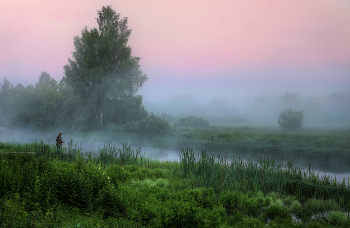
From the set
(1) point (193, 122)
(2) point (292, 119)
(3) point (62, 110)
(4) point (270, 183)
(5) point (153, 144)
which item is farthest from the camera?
(1) point (193, 122)

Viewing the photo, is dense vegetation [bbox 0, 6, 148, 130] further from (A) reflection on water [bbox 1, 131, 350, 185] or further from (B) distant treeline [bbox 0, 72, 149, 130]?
(A) reflection on water [bbox 1, 131, 350, 185]

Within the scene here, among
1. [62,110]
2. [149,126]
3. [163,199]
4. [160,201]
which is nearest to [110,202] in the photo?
[160,201]

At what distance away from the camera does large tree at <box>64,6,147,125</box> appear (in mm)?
30797

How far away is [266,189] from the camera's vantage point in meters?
8.52

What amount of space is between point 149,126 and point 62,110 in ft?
54.7

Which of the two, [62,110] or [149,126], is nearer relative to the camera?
[149,126]

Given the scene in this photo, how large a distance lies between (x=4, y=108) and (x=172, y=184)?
4753 centimetres

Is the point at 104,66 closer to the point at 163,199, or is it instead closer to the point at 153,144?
the point at 153,144

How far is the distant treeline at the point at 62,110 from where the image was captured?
33219 millimetres

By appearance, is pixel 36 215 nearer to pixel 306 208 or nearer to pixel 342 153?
Answer: pixel 306 208

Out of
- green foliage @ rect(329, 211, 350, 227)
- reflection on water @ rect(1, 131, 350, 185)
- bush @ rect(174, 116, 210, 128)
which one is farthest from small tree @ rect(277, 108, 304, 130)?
green foliage @ rect(329, 211, 350, 227)

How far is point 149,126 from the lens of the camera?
106 ft

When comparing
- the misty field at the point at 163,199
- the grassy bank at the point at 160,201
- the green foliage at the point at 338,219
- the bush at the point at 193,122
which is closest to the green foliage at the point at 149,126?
the bush at the point at 193,122

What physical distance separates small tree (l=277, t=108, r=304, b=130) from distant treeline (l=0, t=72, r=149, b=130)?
2069 cm
